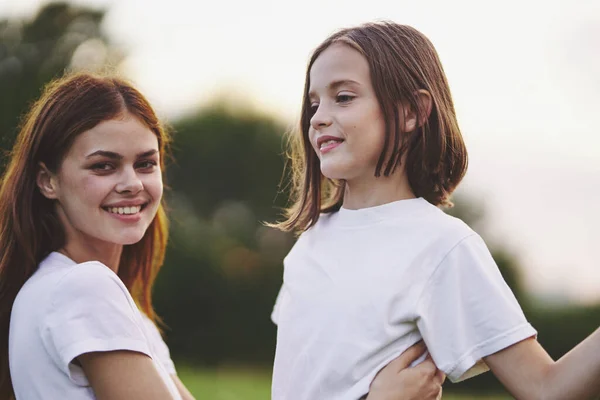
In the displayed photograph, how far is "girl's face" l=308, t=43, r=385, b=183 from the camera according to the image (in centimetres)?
251

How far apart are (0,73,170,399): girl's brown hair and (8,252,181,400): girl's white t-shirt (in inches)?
9.0

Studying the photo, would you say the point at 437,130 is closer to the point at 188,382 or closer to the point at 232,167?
the point at 188,382

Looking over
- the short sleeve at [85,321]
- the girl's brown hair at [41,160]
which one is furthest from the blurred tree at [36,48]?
the short sleeve at [85,321]

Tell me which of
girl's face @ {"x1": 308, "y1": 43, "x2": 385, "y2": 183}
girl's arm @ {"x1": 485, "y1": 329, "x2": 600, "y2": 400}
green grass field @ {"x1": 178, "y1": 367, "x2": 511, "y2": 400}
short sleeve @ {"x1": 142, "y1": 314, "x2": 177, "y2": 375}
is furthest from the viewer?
green grass field @ {"x1": 178, "y1": 367, "x2": 511, "y2": 400}

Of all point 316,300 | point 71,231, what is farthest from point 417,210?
point 71,231

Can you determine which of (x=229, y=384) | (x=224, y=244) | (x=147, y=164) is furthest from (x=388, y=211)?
(x=224, y=244)

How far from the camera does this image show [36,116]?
2.63 metres

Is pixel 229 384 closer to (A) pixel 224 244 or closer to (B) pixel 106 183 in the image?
(A) pixel 224 244

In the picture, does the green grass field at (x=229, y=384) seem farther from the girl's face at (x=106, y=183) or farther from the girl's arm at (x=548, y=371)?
the girl's arm at (x=548, y=371)

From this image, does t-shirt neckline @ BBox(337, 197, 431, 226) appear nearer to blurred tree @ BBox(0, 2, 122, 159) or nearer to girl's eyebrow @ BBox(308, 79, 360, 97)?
girl's eyebrow @ BBox(308, 79, 360, 97)

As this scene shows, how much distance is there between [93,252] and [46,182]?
0.93ft

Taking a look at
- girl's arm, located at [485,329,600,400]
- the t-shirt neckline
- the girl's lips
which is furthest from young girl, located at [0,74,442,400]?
the girl's lips

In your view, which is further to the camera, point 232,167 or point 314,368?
point 232,167

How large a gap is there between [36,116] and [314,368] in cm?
124
